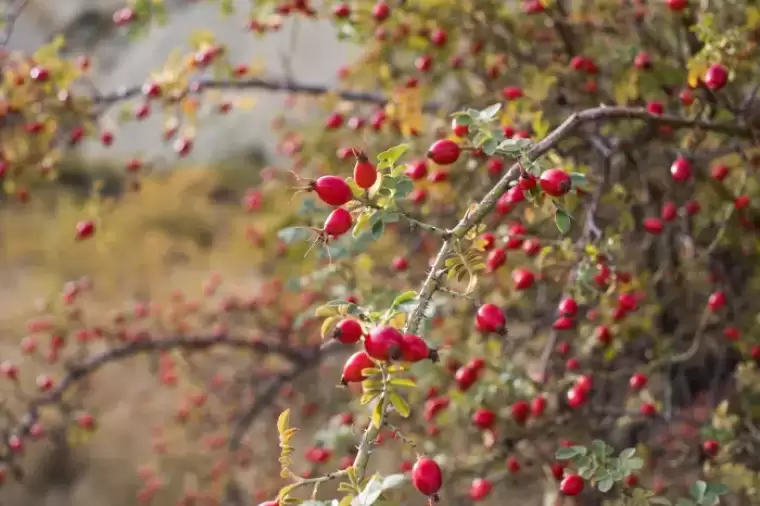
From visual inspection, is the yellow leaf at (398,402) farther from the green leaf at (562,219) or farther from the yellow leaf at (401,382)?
the green leaf at (562,219)

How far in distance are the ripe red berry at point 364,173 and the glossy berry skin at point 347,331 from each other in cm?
14

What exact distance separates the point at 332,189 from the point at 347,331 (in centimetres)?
14

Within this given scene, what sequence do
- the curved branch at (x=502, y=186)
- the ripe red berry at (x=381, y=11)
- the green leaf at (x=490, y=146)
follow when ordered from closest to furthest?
the curved branch at (x=502, y=186) < the green leaf at (x=490, y=146) < the ripe red berry at (x=381, y=11)

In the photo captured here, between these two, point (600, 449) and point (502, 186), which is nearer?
point (502, 186)

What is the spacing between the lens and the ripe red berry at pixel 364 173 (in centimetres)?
66

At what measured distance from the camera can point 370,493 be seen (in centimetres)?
53

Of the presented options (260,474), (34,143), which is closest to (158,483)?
(260,474)

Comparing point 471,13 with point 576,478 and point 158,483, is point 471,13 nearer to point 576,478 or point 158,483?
point 576,478

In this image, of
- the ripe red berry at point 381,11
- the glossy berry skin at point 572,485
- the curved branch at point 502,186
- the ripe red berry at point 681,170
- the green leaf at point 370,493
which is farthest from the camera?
the ripe red berry at point 381,11

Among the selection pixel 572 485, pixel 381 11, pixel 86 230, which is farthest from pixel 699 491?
pixel 86 230

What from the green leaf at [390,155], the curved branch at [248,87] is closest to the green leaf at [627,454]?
the green leaf at [390,155]

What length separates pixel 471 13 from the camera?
134 cm

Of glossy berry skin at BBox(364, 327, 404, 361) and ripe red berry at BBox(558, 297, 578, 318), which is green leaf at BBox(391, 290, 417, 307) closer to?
glossy berry skin at BBox(364, 327, 404, 361)

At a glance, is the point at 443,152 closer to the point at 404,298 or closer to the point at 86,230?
the point at 404,298
